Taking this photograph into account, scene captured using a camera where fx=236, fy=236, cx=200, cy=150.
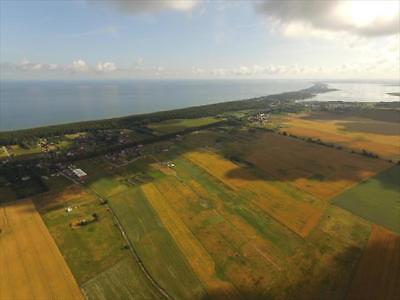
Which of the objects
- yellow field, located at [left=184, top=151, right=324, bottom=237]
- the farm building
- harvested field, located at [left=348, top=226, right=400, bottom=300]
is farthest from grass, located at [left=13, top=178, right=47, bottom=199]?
harvested field, located at [left=348, top=226, right=400, bottom=300]

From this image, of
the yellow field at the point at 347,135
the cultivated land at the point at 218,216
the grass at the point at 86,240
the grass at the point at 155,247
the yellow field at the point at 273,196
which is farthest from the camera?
the yellow field at the point at 347,135

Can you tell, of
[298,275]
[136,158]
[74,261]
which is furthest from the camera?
[136,158]

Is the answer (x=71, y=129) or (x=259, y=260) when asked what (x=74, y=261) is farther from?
(x=71, y=129)

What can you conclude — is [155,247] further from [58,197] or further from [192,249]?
[58,197]

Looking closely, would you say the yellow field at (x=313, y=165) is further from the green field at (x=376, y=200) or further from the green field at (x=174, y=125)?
the green field at (x=174, y=125)

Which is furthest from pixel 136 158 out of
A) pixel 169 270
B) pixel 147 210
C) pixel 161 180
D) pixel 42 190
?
pixel 169 270

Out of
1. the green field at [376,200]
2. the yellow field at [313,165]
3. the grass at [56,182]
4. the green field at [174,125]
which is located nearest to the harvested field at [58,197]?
the grass at [56,182]
